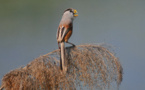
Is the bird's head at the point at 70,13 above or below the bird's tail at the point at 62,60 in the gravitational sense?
above

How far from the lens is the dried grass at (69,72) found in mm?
1721

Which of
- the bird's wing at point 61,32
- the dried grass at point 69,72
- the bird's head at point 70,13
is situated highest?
the bird's head at point 70,13

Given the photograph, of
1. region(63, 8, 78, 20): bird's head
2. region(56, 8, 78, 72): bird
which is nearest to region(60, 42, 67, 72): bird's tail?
region(56, 8, 78, 72): bird

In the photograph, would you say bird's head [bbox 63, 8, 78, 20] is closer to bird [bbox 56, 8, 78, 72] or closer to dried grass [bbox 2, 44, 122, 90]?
bird [bbox 56, 8, 78, 72]

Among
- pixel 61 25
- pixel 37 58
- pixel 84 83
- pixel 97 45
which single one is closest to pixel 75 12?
pixel 61 25

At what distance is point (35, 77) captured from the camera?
175cm

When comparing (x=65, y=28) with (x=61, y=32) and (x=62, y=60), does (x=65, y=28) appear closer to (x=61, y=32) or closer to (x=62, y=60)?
(x=61, y=32)

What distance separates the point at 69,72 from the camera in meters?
1.79

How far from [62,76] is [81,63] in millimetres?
177

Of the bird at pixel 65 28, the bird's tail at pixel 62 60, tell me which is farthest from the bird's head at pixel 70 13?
the bird's tail at pixel 62 60

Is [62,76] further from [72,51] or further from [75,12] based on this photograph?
[75,12]

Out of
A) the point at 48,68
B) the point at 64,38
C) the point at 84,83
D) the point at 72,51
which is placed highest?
the point at 64,38

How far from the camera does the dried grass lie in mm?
1721

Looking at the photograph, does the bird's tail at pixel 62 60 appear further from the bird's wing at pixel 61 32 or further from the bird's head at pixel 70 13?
the bird's head at pixel 70 13
